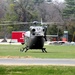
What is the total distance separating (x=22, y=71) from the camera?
55.1 feet

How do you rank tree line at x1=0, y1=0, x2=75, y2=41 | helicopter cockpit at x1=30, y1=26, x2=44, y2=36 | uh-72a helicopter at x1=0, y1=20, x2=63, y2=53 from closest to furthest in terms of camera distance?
→ helicopter cockpit at x1=30, y1=26, x2=44, y2=36 < uh-72a helicopter at x1=0, y1=20, x2=63, y2=53 < tree line at x1=0, y1=0, x2=75, y2=41

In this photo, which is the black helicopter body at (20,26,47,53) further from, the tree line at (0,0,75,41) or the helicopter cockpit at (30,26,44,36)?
the tree line at (0,0,75,41)

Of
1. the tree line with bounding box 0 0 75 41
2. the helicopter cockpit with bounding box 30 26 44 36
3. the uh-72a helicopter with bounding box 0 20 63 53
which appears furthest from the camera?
the tree line with bounding box 0 0 75 41

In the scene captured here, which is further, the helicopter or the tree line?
the tree line

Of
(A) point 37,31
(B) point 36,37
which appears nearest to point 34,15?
(B) point 36,37

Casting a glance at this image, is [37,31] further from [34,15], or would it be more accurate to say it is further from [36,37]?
[34,15]

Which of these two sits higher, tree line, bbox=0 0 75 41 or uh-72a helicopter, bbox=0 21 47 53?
uh-72a helicopter, bbox=0 21 47 53

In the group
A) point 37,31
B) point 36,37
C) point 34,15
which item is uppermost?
point 37,31

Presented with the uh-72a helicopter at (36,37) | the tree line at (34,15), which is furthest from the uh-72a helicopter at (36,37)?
the tree line at (34,15)

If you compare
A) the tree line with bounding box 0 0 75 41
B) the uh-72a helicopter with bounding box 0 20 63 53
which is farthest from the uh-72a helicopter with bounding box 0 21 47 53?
the tree line with bounding box 0 0 75 41

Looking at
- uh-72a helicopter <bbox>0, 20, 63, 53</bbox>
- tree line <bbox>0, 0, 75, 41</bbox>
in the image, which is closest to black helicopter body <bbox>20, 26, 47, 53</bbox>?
uh-72a helicopter <bbox>0, 20, 63, 53</bbox>

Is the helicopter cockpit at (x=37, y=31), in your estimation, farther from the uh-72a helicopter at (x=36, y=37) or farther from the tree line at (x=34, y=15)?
the tree line at (x=34, y=15)

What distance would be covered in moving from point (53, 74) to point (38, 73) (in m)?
0.64

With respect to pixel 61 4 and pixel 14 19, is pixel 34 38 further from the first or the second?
pixel 61 4
